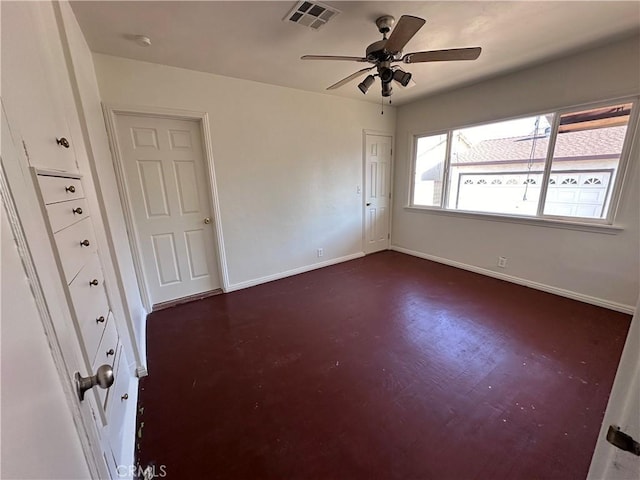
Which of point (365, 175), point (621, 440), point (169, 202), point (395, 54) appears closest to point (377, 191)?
point (365, 175)

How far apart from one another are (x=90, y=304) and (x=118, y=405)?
0.59 m

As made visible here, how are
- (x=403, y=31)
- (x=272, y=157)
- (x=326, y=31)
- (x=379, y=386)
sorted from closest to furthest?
(x=403, y=31)
(x=379, y=386)
(x=326, y=31)
(x=272, y=157)

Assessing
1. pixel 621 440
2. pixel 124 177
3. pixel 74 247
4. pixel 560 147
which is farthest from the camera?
pixel 560 147

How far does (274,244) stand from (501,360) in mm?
2676

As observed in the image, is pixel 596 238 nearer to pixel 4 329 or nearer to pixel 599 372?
pixel 599 372

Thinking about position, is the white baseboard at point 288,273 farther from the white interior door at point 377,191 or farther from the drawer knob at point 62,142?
the drawer knob at point 62,142

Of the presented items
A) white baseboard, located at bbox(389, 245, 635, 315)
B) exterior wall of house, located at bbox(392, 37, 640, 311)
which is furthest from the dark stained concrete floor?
exterior wall of house, located at bbox(392, 37, 640, 311)

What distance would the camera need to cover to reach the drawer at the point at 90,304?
3.17ft

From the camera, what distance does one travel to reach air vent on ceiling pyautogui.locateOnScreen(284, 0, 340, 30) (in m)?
1.77

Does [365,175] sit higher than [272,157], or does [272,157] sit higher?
[272,157]

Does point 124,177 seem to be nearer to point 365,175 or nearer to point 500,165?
point 365,175

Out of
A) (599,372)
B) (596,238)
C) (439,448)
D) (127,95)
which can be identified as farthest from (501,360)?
(127,95)

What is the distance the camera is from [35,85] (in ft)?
3.13

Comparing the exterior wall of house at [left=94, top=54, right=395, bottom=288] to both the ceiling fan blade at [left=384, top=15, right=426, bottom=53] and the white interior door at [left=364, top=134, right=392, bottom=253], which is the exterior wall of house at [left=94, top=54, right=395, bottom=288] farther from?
the ceiling fan blade at [left=384, top=15, right=426, bottom=53]
